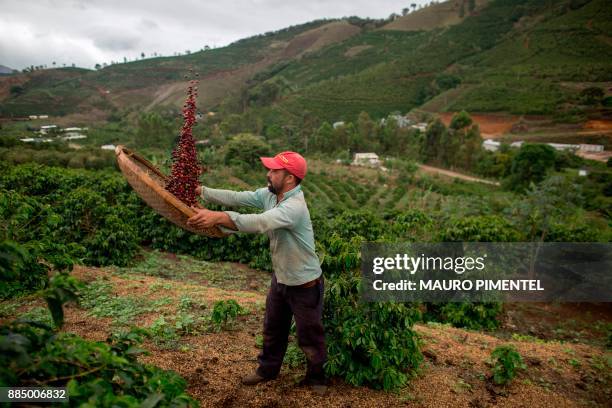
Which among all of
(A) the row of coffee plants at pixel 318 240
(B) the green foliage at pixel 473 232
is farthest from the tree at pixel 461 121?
(B) the green foliage at pixel 473 232

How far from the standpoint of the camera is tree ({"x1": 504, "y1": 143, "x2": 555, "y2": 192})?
3597 centimetres

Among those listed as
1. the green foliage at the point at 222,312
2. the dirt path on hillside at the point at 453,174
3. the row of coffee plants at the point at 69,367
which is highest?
the row of coffee plants at the point at 69,367

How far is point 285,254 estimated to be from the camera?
2.94 metres

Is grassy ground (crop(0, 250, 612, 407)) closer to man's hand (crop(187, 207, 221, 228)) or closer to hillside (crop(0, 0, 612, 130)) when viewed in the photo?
man's hand (crop(187, 207, 221, 228))

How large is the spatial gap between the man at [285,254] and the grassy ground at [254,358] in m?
0.24

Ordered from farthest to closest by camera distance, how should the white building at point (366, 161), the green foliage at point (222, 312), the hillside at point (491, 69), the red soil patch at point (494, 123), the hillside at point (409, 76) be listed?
the hillside at point (409, 76) → the hillside at point (491, 69) → the red soil patch at point (494, 123) → the white building at point (366, 161) → the green foliage at point (222, 312)

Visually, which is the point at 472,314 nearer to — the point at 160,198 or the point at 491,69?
the point at 160,198

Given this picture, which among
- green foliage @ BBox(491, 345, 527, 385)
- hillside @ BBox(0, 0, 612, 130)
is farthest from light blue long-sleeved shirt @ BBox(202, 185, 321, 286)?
hillside @ BBox(0, 0, 612, 130)

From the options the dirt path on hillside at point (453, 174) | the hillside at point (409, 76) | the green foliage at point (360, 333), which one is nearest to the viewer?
the green foliage at point (360, 333)

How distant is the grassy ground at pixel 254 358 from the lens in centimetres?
325

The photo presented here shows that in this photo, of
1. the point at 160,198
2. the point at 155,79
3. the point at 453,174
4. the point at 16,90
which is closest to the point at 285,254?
the point at 160,198

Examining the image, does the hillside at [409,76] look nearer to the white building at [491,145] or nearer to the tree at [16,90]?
the tree at [16,90]

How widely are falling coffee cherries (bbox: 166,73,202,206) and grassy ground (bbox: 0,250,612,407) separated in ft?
4.96

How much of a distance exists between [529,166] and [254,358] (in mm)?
39433
